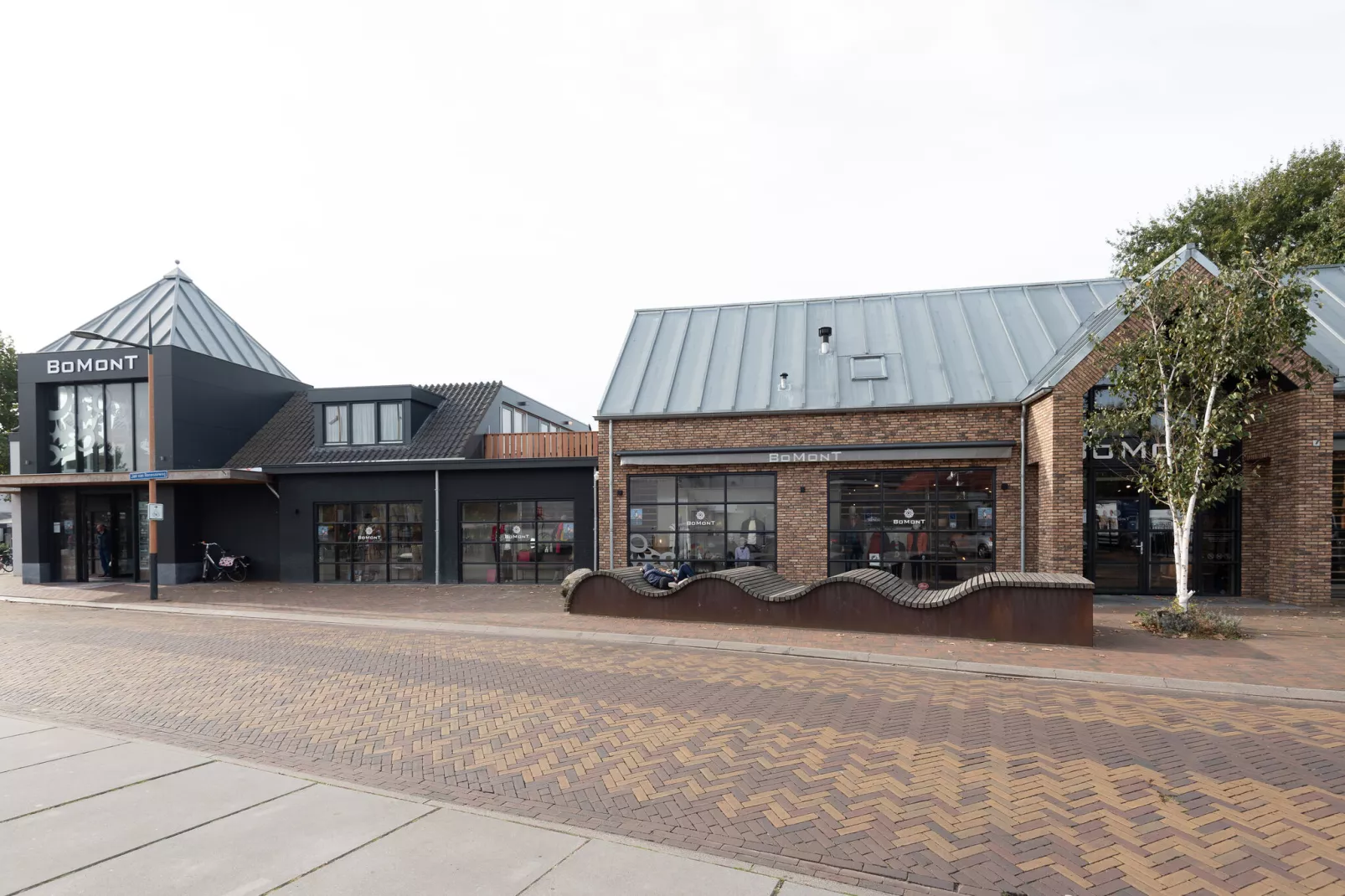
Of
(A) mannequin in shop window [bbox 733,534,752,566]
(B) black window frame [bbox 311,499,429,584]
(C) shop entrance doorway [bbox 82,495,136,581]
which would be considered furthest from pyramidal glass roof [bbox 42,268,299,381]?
(A) mannequin in shop window [bbox 733,534,752,566]

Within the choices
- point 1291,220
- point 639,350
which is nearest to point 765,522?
point 639,350

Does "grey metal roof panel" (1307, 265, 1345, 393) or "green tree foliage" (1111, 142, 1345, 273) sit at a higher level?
"green tree foliage" (1111, 142, 1345, 273)

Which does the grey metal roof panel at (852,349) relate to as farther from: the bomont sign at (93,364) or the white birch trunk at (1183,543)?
the bomont sign at (93,364)

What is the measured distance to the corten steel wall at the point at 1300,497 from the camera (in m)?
14.4

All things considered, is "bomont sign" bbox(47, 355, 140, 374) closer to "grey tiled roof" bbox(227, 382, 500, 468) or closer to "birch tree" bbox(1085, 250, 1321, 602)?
"grey tiled roof" bbox(227, 382, 500, 468)

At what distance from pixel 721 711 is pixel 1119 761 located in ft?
11.4

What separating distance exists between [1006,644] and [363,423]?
19.2m

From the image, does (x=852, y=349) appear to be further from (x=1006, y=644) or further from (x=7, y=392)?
(x=7, y=392)

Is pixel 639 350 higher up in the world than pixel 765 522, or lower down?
higher up

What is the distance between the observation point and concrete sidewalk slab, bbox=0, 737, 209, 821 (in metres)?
5.25

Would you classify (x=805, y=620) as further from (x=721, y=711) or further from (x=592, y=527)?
(x=592, y=527)

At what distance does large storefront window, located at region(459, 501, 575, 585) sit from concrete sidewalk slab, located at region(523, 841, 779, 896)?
52.7ft

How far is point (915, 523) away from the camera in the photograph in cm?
1683

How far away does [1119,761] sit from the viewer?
598 cm
